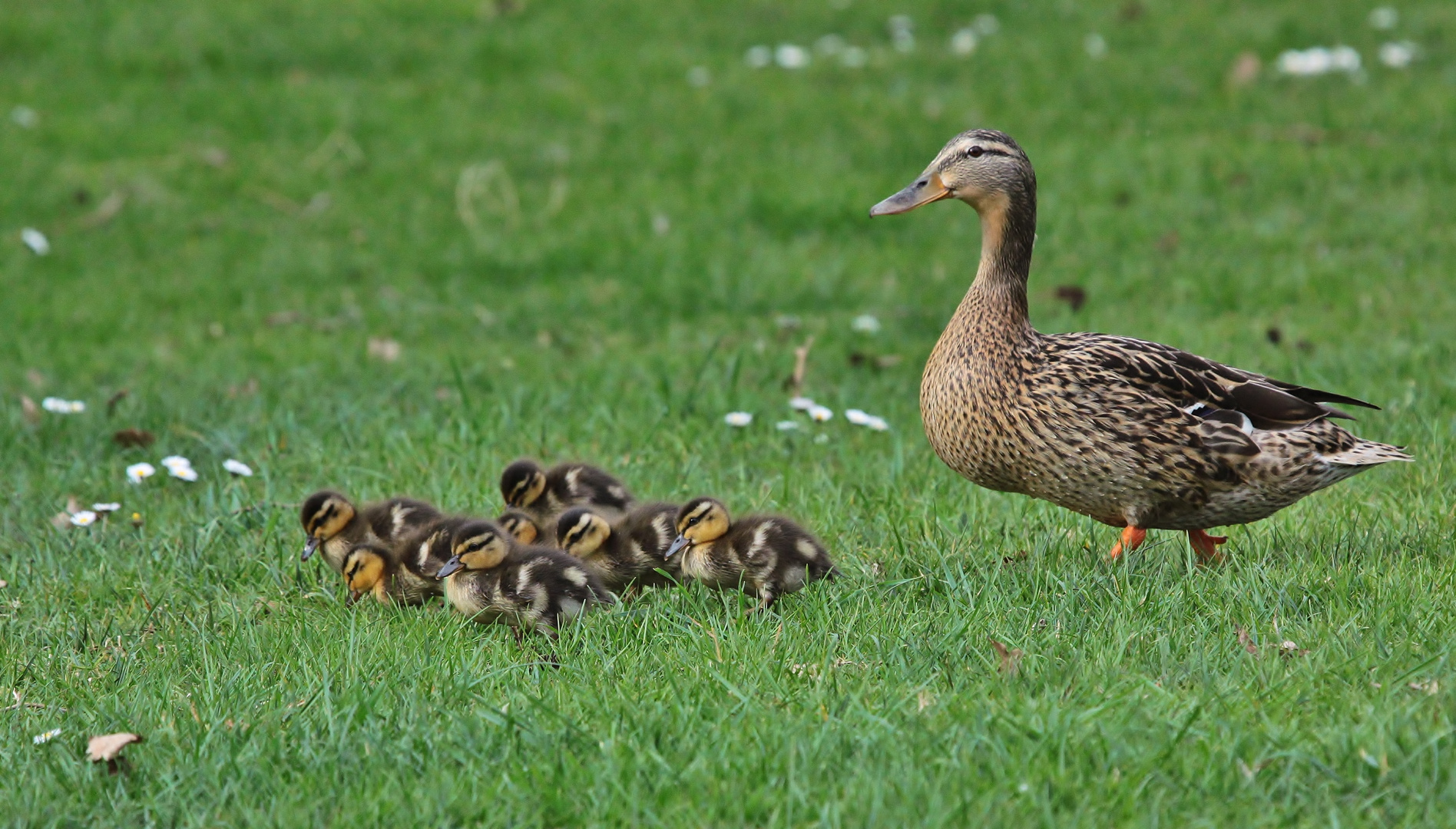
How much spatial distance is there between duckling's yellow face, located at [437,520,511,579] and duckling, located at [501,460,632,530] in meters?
0.80

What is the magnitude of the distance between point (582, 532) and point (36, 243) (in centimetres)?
623

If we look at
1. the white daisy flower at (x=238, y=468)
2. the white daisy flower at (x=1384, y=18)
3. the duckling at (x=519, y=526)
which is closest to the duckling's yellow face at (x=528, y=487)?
the duckling at (x=519, y=526)

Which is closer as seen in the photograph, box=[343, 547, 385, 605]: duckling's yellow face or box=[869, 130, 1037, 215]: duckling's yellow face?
box=[343, 547, 385, 605]: duckling's yellow face

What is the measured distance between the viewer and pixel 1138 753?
11.2 ft

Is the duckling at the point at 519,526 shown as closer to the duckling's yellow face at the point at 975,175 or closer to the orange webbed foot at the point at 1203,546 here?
the duckling's yellow face at the point at 975,175

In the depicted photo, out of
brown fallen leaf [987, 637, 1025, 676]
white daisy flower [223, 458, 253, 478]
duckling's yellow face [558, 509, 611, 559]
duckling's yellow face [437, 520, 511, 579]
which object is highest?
brown fallen leaf [987, 637, 1025, 676]

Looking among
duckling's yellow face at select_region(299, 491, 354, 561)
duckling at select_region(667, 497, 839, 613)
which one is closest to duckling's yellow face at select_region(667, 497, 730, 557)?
duckling at select_region(667, 497, 839, 613)

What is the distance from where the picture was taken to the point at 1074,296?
8.42m

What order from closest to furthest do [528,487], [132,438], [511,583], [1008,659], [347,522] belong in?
[1008,659], [511,583], [347,522], [528,487], [132,438]

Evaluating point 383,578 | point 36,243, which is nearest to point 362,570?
point 383,578

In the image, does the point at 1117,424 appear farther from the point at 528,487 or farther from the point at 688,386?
the point at 688,386

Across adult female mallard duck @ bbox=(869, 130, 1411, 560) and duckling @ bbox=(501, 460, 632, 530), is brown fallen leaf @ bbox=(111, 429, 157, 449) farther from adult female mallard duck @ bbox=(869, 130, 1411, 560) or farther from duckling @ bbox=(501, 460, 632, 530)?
adult female mallard duck @ bbox=(869, 130, 1411, 560)

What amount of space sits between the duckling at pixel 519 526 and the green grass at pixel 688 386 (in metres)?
0.56

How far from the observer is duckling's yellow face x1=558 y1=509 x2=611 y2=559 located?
4930 mm
